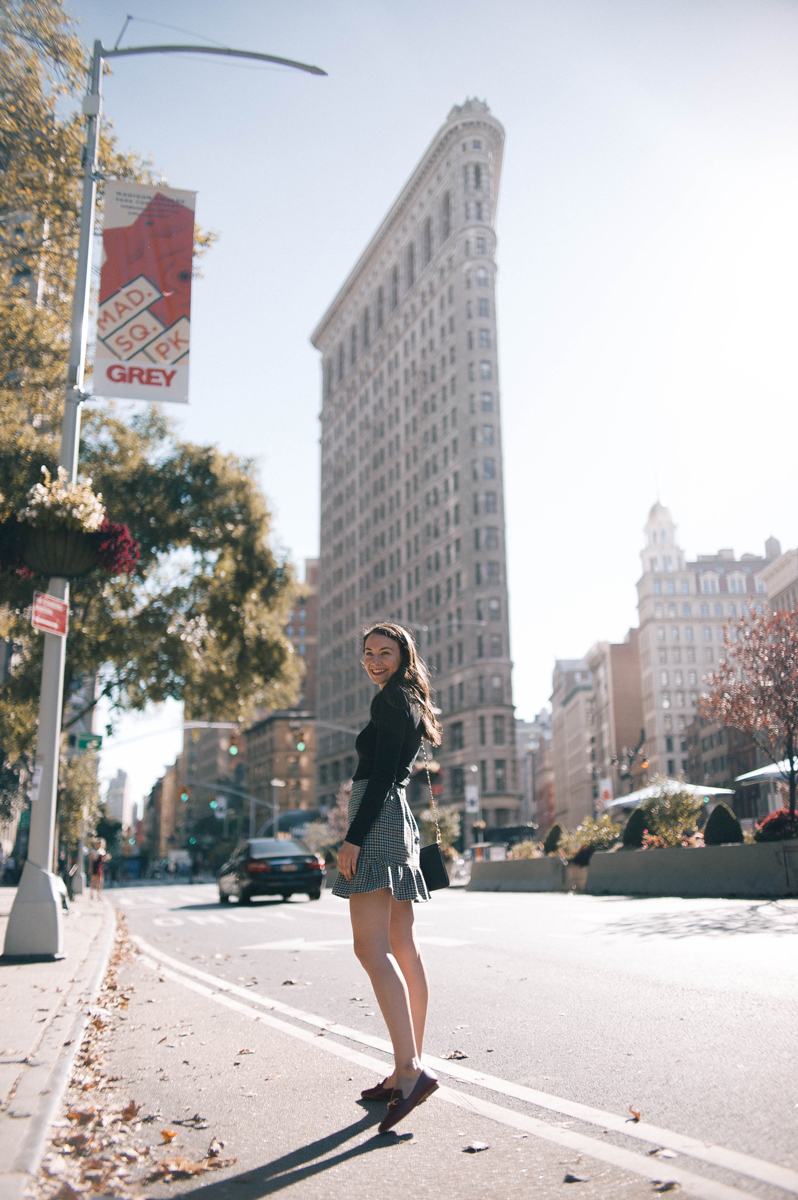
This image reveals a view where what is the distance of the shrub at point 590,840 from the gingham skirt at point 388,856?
65.9ft

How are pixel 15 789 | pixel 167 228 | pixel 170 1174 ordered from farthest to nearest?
1. pixel 15 789
2. pixel 167 228
3. pixel 170 1174

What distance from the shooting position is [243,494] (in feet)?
77.4

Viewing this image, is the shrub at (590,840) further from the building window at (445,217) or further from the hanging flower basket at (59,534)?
the building window at (445,217)

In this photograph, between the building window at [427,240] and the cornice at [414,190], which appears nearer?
the cornice at [414,190]

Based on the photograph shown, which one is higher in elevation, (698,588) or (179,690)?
(698,588)

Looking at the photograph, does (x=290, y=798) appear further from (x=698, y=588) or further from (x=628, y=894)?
(x=628, y=894)

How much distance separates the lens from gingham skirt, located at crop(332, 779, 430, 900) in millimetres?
4328

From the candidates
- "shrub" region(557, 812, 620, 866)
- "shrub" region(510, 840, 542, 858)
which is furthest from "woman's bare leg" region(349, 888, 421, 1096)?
"shrub" region(510, 840, 542, 858)

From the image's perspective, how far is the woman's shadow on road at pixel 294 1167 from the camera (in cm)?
337

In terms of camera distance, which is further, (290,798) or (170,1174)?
(290,798)

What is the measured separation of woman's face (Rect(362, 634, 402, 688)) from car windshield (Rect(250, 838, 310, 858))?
1776 cm

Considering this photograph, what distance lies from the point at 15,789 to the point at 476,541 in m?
51.2

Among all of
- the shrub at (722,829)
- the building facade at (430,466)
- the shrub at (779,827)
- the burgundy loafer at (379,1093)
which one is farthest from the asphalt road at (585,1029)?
the building facade at (430,466)

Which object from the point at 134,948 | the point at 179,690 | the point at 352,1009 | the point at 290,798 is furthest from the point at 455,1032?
the point at 290,798
